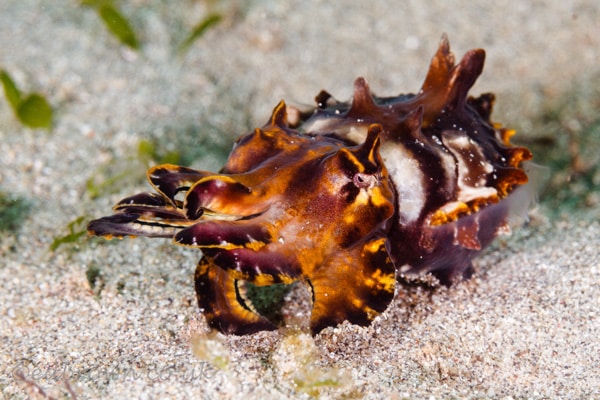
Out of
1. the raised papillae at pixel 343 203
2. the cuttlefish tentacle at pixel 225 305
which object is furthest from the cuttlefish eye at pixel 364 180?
the cuttlefish tentacle at pixel 225 305

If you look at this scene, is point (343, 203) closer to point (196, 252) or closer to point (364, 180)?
point (364, 180)

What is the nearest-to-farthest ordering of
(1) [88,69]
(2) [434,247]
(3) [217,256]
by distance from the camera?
1. (3) [217,256]
2. (2) [434,247]
3. (1) [88,69]

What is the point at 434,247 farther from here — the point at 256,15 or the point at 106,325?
the point at 256,15

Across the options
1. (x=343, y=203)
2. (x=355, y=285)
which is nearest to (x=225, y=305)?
(x=355, y=285)

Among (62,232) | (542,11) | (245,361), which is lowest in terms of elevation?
(62,232)

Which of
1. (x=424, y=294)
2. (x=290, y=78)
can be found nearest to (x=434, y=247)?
(x=424, y=294)

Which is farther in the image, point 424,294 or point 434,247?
point 424,294

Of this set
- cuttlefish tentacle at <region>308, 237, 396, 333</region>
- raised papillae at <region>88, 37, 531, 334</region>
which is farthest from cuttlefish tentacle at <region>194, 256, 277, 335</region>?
cuttlefish tentacle at <region>308, 237, 396, 333</region>

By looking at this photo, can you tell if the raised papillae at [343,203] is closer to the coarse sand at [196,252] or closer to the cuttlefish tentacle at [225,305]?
the cuttlefish tentacle at [225,305]
